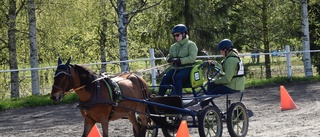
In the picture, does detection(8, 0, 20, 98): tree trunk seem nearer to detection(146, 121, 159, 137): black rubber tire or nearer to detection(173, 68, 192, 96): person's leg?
detection(146, 121, 159, 137): black rubber tire

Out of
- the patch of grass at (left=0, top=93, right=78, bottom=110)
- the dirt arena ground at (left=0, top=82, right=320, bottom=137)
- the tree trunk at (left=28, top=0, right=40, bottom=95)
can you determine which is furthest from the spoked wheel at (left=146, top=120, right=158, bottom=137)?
the tree trunk at (left=28, top=0, right=40, bottom=95)

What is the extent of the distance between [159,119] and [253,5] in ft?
58.4

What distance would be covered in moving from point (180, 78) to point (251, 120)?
3.08 m

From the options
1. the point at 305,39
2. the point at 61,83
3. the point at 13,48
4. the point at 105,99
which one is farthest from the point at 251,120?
the point at 13,48

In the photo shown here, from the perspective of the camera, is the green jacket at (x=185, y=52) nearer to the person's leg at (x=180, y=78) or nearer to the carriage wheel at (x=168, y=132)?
the person's leg at (x=180, y=78)

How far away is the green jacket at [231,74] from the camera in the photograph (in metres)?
10.0

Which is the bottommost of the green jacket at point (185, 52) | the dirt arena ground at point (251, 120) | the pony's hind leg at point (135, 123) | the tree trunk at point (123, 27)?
the dirt arena ground at point (251, 120)

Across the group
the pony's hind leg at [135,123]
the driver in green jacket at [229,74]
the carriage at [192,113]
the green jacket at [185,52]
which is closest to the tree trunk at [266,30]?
the driver in green jacket at [229,74]

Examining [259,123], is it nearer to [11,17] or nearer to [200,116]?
[200,116]

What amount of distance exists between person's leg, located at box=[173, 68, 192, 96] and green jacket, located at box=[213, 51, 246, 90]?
63cm

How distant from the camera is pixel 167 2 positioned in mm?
24562

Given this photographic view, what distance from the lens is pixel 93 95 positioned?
28.3 ft

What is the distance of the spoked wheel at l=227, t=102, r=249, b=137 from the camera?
998 centimetres

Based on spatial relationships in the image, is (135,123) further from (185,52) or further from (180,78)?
(185,52)
